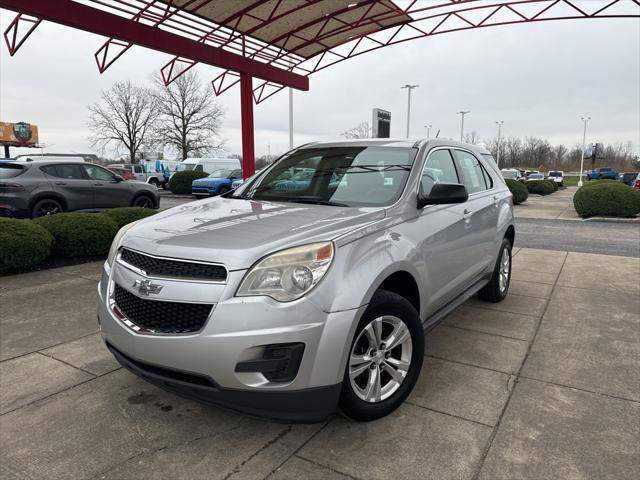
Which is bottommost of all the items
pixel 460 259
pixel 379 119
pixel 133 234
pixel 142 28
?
pixel 460 259

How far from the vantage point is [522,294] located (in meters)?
5.71

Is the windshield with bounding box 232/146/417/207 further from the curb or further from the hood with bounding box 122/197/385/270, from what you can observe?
the curb

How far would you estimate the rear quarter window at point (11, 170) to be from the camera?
34.0 ft

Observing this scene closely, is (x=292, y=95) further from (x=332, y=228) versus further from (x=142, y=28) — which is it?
(x=332, y=228)

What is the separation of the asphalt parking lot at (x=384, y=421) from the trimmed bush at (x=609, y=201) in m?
11.1

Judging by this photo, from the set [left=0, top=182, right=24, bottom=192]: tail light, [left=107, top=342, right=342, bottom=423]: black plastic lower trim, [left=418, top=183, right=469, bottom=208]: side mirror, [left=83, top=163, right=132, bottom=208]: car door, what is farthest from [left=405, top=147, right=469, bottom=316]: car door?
[left=83, top=163, right=132, bottom=208]: car door

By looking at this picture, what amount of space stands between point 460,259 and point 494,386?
1029 mm

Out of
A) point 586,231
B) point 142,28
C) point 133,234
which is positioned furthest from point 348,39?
point 133,234

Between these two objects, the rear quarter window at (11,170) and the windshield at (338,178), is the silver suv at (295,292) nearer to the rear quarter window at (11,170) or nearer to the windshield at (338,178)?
the windshield at (338,178)

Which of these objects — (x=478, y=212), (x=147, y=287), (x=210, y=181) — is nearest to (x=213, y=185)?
(x=210, y=181)

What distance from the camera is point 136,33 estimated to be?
1092 centimetres

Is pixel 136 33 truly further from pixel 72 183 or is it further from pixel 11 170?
pixel 11 170

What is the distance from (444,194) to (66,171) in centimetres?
1097

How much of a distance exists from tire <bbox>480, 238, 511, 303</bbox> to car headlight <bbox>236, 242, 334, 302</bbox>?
10.4ft
